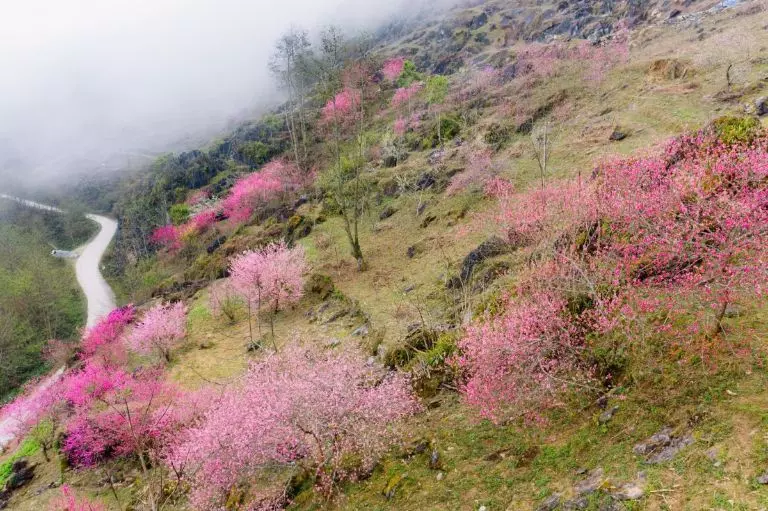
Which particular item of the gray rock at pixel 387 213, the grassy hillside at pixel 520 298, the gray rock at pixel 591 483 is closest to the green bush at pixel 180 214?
the grassy hillside at pixel 520 298

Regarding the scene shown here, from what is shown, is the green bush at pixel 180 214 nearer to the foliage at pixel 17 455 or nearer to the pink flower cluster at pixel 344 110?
the pink flower cluster at pixel 344 110

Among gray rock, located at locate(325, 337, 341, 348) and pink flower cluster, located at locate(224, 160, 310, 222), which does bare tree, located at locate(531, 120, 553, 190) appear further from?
pink flower cluster, located at locate(224, 160, 310, 222)

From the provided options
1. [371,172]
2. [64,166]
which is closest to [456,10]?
[371,172]

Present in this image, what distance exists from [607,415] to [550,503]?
7.10 feet

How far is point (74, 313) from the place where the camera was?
50.1 metres

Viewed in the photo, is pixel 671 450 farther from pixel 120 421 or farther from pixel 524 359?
pixel 120 421

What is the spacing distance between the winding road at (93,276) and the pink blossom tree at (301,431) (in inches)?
763

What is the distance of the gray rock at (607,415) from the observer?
7.92 metres

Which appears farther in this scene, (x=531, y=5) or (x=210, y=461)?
(x=531, y=5)

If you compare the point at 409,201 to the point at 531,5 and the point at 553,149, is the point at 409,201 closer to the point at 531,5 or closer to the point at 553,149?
the point at 553,149

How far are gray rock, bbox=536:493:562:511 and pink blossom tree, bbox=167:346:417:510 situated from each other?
13.1 feet

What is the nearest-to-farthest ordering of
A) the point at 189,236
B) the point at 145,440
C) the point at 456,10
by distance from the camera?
1. the point at 145,440
2. the point at 189,236
3. the point at 456,10

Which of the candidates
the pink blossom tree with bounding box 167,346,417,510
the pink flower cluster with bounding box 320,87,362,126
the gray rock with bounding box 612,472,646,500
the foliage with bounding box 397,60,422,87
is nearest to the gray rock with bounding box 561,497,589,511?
the gray rock with bounding box 612,472,646,500

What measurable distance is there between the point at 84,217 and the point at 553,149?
97264 millimetres
